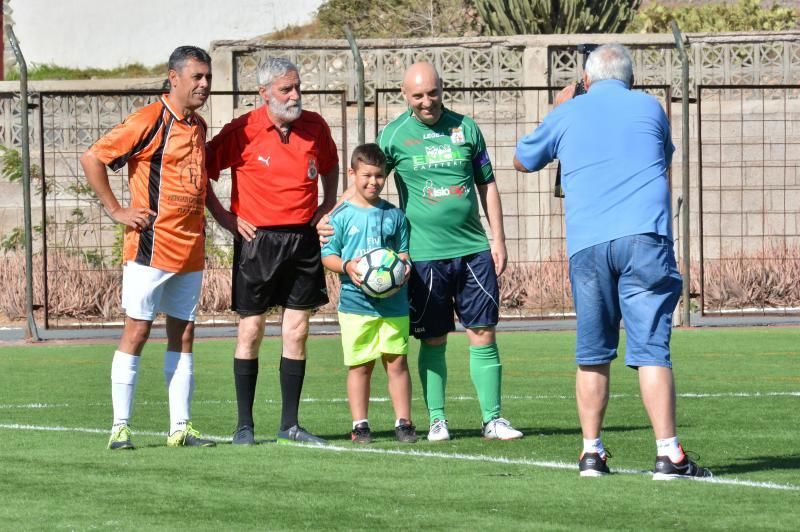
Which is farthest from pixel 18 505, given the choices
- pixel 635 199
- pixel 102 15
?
pixel 102 15

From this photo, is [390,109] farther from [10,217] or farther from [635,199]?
[635,199]

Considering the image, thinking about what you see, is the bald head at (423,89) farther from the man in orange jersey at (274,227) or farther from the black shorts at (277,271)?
the black shorts at (277,271)

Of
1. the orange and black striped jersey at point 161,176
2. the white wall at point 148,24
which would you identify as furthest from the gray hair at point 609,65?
the white wall at point 148,24

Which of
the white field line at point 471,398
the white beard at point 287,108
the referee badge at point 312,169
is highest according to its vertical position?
the white beard at point 287,108

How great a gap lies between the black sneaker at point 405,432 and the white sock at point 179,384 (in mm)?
1190

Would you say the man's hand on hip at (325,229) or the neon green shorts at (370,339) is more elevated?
the man's hand on hip at (325,229)

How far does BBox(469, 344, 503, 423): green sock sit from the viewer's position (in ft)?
30.3

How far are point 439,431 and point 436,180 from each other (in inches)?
57.5

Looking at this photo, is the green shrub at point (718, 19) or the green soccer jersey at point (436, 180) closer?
the green soccer jersey at point (436, 180)

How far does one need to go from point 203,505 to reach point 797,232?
1616 cm

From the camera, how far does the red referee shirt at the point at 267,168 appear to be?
9000 millimetres

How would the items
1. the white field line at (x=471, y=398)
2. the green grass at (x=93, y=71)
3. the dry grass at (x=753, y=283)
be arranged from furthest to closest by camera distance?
the green grass at (x=93, y=71) → the dry grass at (x=753, y=283) → the white field line at (x=471, y=398)

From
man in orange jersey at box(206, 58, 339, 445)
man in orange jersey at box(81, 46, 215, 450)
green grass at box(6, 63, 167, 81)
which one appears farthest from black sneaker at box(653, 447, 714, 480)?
green grass at box(6, 63, 167, 81)

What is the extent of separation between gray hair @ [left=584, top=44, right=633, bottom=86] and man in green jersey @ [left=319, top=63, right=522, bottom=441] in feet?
5.51
